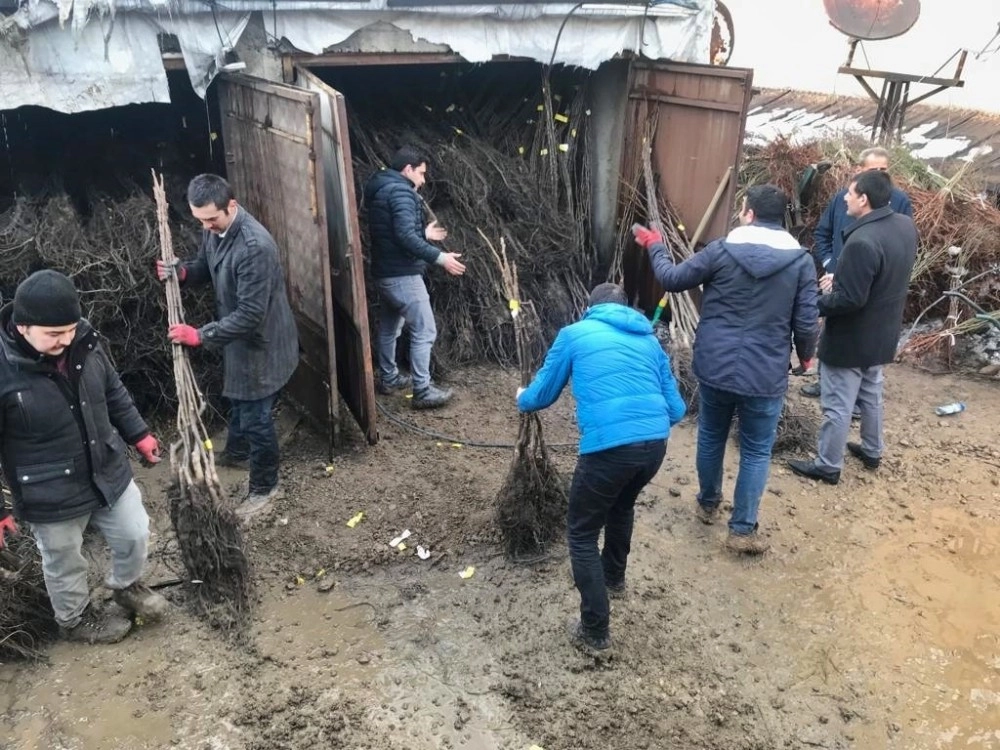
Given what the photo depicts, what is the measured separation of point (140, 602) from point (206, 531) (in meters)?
0.44

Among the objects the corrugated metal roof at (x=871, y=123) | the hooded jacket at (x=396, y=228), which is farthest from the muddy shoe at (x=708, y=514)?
the corrugated metal roof at (x=871, y=123)

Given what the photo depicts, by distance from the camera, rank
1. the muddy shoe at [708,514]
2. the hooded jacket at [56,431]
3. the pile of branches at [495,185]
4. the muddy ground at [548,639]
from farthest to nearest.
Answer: the pile of branches at [495,185] → the muddy shoe at [708,514] → the muddy ground at [548,639] → the hooded jacket at [56,431]

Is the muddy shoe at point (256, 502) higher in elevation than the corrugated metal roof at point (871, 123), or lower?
lower

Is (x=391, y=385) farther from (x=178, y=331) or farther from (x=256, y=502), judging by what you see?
(x=178, y=331)

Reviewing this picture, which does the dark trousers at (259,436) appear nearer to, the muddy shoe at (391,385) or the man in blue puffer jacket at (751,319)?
the muddy shoe at (391,385)

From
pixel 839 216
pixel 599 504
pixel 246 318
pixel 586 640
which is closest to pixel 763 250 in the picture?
pixel 599 504

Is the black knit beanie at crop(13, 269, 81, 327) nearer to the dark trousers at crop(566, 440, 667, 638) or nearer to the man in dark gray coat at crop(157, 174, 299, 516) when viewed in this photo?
the man in dark gray coat at crop(157, 174, 299, 516)

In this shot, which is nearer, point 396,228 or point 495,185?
point 396,228

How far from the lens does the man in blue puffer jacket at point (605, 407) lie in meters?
3.16

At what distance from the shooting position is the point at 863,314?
4473 mm

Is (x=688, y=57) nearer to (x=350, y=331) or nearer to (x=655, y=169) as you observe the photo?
(x=655, y=169)

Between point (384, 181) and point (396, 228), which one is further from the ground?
point (384, 181)

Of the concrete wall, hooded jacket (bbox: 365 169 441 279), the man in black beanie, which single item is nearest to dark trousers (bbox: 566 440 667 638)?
the man in black beanie

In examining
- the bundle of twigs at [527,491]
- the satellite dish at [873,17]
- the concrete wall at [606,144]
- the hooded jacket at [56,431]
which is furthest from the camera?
the satellite dish at [873,17]
